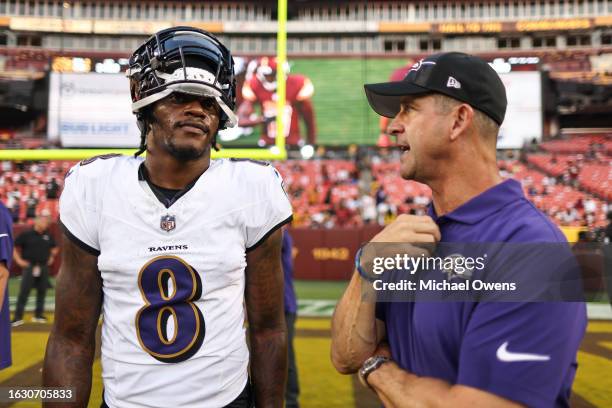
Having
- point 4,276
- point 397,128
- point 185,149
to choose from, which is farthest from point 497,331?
point 4,276

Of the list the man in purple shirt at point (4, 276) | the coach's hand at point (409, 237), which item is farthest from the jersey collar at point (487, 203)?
the man in purple shirt at point (4, 276)

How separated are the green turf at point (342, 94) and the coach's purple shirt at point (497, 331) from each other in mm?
23701

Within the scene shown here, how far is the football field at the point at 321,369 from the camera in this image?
4414 millimetres

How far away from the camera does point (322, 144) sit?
81.4ft

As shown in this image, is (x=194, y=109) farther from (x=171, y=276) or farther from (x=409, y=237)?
(x=409, y=237)

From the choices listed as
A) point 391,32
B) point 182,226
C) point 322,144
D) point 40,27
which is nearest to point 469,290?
point 182,226

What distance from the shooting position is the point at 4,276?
2.85 meters

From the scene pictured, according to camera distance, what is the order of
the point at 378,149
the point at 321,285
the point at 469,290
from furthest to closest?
the point at 378,149 → the point at 321,285 → the point at 469,290

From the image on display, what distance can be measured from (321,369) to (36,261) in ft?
17.0

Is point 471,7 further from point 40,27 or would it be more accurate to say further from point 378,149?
point 40,27

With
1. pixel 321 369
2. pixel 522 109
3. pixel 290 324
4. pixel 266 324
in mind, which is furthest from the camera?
pixel 522 109

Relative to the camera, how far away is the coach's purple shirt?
1100 millimetres

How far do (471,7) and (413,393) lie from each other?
90.3 feet

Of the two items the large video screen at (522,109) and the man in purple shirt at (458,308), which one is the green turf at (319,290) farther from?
the large video screen at (522,109)
